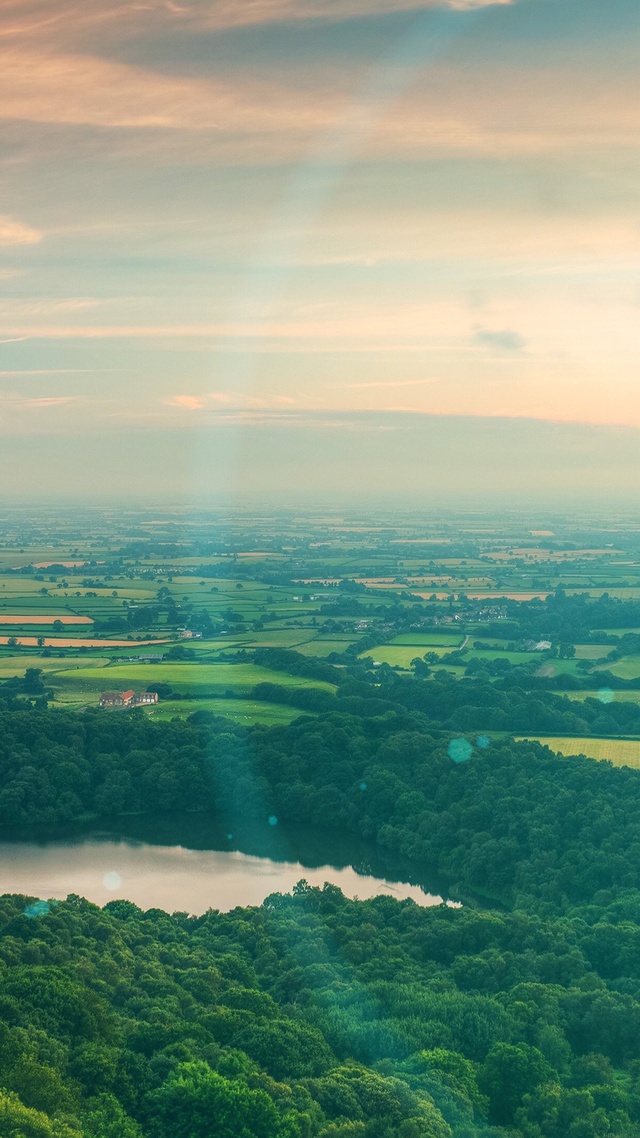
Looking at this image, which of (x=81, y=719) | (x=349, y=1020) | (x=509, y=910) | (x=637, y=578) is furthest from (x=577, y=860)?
(x=637, y=578)

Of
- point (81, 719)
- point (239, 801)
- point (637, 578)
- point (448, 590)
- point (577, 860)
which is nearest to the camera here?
point (577, 860)

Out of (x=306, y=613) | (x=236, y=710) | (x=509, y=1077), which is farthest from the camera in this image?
(x=306, y=613)

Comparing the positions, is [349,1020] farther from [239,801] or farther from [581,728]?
[581,728]

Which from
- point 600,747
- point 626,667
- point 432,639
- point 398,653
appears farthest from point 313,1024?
point 432,639

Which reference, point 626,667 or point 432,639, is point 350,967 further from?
point 432,639

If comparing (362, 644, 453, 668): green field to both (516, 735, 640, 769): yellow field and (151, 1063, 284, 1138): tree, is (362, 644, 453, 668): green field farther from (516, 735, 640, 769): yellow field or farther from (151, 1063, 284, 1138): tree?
(151, 1063, 284, 1138): tree

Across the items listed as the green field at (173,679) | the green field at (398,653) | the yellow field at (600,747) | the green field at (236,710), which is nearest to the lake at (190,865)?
the green field at (236,710)
